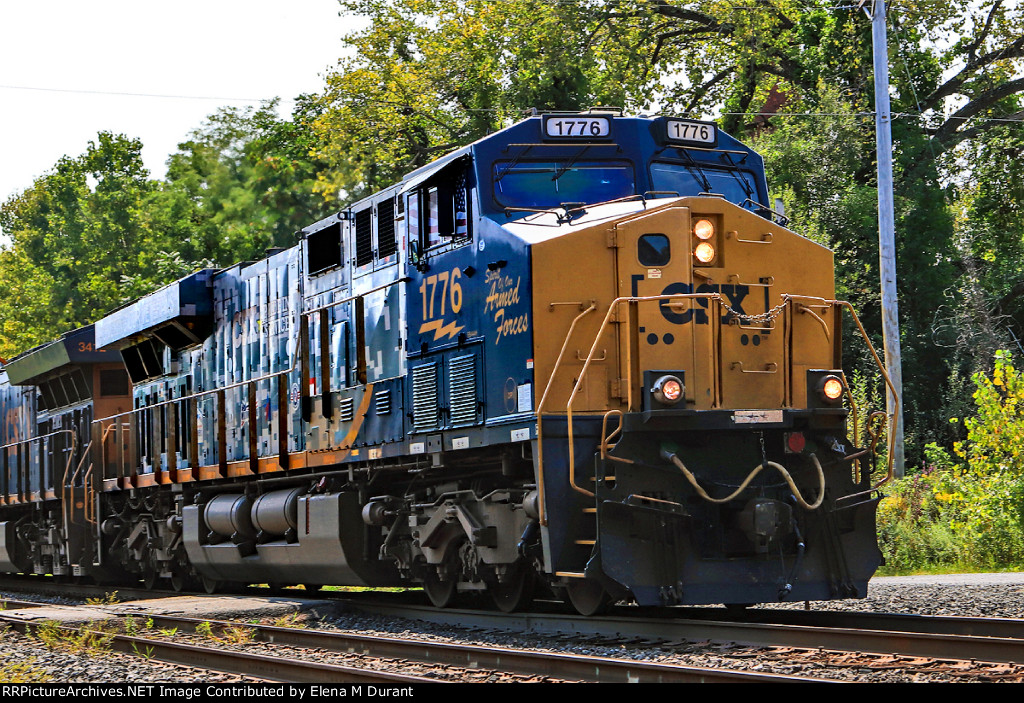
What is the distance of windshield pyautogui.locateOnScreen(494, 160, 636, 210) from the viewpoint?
9891 mm

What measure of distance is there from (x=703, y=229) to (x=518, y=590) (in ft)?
11.1

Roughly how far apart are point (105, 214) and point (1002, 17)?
3373 centimetres

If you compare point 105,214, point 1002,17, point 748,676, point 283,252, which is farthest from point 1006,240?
point 105,214

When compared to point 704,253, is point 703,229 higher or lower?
higher

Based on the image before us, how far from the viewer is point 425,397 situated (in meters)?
10.6

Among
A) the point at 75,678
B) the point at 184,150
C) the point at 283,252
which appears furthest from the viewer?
the point at 184,150

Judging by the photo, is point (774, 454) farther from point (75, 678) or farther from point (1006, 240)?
point (1006, 240)

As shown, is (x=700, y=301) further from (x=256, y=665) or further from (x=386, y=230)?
(x=256, y=665)

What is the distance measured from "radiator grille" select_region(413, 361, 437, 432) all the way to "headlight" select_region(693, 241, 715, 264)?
2.57 metres

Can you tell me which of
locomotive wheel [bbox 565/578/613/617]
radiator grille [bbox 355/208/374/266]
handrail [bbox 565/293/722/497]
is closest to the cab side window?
radiator grille [bbox 355/208/374/266]

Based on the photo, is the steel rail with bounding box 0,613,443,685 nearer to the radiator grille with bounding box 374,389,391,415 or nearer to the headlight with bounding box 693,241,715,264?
the radiator grille with bounding box 374,389,391,415

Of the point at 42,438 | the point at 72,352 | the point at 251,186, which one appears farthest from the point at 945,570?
the point at 251,186

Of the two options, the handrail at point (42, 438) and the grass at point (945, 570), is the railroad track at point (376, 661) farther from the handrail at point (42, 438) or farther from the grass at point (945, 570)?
the grass at point (945, 570)

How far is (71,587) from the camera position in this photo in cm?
1830
